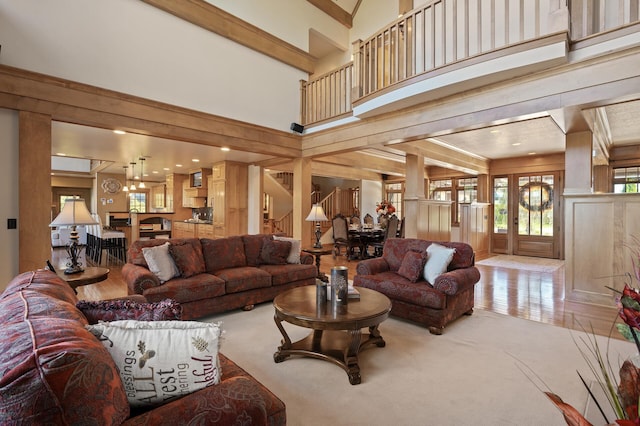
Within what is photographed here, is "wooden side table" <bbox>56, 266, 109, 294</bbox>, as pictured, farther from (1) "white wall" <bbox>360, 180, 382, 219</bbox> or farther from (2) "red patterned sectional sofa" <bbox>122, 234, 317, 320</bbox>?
(1) "white wall" <bbox>360, 180, 382, 219</bbox>

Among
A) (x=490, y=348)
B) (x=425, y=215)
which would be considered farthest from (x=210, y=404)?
(x=425, y=215)

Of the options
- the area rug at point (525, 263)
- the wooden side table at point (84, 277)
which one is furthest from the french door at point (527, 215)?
the wooden side table at point (84, 277)

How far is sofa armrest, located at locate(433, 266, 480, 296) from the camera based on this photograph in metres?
3.18

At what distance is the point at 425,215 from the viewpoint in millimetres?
6398

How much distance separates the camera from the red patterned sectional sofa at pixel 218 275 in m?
3.34

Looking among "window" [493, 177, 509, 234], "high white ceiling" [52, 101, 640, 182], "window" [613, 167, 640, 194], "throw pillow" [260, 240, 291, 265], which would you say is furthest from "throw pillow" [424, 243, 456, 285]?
"window" [613, 167, 640, 194]

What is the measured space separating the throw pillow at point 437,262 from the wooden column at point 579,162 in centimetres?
225

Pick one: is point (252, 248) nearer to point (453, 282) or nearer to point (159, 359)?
point (453, 282)

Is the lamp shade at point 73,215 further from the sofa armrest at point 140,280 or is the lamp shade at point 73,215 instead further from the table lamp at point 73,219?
the sofa armrest at point 140,280

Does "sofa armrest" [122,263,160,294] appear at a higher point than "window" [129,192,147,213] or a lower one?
lower

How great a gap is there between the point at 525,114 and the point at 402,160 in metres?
5.54

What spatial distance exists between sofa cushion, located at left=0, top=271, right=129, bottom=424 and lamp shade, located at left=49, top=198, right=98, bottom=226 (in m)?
2.34

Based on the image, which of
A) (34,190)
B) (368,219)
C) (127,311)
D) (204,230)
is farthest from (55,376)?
(368,219)

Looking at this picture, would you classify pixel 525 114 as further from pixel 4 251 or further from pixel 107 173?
pixel 107 173
